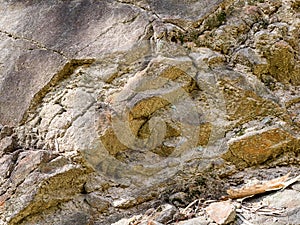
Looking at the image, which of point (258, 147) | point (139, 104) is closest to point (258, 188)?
point (258, 147)

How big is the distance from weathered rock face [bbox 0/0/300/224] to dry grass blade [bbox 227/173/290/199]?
0.11 m

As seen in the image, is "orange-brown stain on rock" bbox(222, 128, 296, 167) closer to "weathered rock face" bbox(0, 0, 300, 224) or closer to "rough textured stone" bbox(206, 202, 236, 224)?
"weathered rock face" bbox(0, 0, 300, 224)

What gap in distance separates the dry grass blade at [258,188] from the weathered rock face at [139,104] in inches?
4.4

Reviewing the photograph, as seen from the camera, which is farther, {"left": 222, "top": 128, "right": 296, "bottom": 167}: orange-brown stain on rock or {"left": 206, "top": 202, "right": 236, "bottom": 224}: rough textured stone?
{"left": 222, "top": 128, "right": 296, "bottom": 167}: orange-brown stain on rock

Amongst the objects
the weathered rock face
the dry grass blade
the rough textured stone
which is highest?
the weathered rock face

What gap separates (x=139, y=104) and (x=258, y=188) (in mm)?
580

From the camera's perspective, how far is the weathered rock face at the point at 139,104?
5.67 ft

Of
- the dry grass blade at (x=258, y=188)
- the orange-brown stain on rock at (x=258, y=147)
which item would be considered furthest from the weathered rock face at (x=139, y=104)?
the dry grass blade at (x=258, y=188)

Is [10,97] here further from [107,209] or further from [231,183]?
[231,183]

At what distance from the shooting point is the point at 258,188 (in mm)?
1670

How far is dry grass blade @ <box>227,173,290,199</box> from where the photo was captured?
1651 mm

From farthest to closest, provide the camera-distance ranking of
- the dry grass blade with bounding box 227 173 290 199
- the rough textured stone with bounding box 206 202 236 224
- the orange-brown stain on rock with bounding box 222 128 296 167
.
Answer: the orange-brown stain on rock with bounding box 222 128 296 167, the dry grass blade with bounding box 227 173 290 199, the rough textured stone with bounding box 206 202 236 224

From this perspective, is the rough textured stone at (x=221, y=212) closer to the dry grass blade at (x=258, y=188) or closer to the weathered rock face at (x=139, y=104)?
the dry grass blade at (x=258, y=188)

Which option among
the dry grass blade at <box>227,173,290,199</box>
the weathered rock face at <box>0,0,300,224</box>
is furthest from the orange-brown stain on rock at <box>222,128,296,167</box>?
the dry grass blade at <box>227,173,290,199</box>
